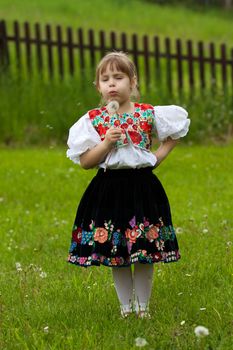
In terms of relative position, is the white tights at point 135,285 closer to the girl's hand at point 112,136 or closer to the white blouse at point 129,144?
the white blouse at point 129,144

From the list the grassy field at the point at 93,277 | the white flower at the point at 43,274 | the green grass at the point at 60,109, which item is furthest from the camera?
the green grass at the point at 60,109

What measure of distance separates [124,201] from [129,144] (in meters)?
0.31

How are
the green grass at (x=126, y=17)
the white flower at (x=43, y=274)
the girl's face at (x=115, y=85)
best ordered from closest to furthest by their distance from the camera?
the girl's face at (x=115, y=85) → the white flower at (x=43, y=274) → the green grass at (x=126, y=17)

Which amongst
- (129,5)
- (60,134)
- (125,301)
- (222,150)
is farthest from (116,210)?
(129,5)

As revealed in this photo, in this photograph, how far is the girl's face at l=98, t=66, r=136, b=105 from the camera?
17.5ft

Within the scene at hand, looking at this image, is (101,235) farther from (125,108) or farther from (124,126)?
(125,108)

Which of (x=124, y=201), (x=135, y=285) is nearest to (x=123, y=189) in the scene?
(x=124, y=201)

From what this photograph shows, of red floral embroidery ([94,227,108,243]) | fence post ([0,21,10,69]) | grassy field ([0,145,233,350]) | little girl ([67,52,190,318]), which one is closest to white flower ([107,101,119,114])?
little girl ([67,52,190,318])

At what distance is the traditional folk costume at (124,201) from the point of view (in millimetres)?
5238

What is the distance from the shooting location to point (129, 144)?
532 cm

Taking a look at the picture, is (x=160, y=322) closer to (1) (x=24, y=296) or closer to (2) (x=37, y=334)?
(2) (x=37, y=334)

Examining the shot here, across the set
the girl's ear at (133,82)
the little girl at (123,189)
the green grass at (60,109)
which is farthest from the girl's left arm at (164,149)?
the green grass at (60,109)

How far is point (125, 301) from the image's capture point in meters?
5.47

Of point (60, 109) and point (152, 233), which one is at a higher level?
point (60, 109)
